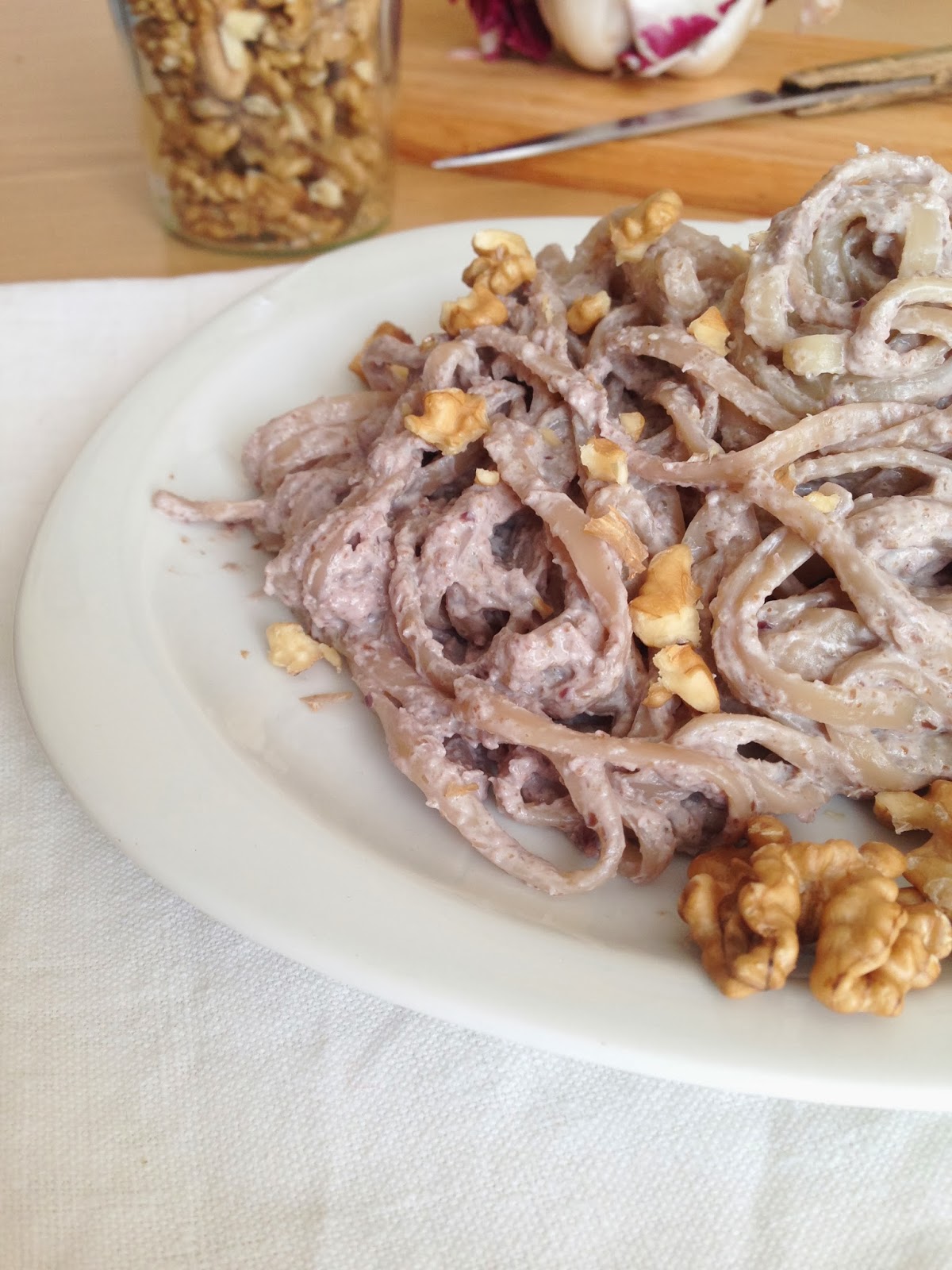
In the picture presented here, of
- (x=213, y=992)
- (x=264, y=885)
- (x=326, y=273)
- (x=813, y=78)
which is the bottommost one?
(x=213, y=992)

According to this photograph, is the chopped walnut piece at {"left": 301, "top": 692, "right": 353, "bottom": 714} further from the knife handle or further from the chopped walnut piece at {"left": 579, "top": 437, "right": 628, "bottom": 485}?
the knife handle

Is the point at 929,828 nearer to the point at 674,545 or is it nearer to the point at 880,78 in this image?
the point at 674,545

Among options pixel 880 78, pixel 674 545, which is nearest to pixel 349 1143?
pixel 674 545

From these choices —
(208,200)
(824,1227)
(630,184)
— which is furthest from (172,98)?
(824,1227)

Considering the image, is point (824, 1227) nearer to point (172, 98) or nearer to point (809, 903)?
point (809, 903)

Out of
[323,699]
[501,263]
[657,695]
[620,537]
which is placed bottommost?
[323,699]

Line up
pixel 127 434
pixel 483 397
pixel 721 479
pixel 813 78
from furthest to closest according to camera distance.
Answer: pixel 813 78 < pixel 127 434 < pixel 483 397 < pixel 721 479

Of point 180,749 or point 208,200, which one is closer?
point 180,749
